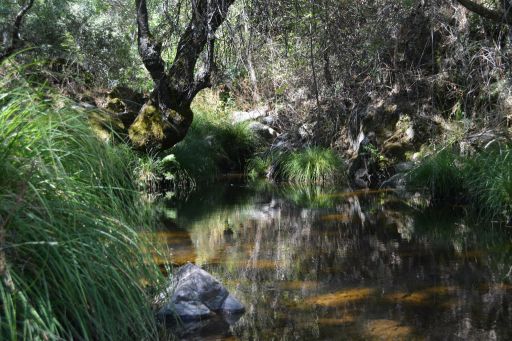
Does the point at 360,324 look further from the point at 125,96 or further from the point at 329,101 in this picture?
the point at 329,101

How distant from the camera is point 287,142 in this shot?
49.4 feet

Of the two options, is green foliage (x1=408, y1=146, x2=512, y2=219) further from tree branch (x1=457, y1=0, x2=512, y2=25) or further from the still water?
tree branch (x1=457, y1=0, x2=512, y2=25)

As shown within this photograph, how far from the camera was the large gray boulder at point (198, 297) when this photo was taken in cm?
429

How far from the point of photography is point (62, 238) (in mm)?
3006

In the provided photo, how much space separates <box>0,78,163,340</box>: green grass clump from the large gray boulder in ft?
1.51

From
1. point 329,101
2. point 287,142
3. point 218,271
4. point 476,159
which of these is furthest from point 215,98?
point 218,271

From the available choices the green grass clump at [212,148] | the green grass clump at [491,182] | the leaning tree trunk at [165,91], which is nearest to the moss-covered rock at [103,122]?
the leaning tree trunk at [165,91]

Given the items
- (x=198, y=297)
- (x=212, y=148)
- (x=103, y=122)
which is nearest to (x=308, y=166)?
(x=212, y=148)

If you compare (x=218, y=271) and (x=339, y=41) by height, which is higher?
(x=339, y=41)

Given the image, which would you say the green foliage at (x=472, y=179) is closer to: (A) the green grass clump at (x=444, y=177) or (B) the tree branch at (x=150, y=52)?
(A) the green grass clump at (x=444, y=177)

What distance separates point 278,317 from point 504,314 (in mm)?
1543

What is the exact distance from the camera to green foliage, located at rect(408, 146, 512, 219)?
7.30m

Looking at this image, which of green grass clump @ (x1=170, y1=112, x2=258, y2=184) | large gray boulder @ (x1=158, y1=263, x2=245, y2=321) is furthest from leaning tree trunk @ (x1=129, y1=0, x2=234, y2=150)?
large gray boulder @ (x1=158, y1=263, x2=245, y2=321)

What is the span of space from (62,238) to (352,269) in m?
3.16
